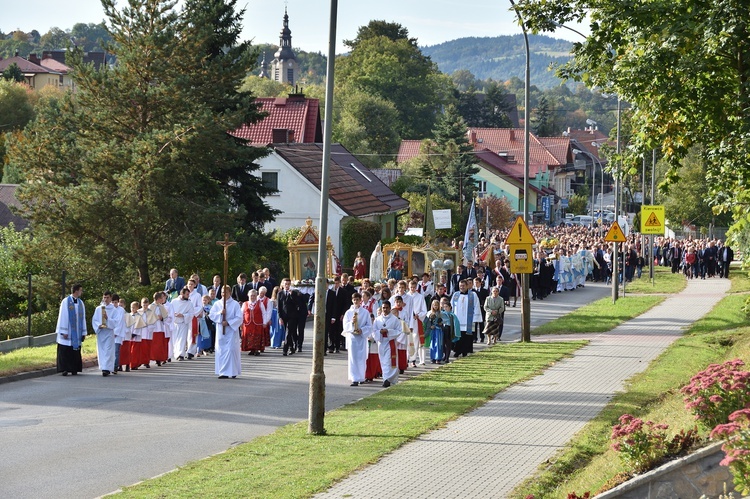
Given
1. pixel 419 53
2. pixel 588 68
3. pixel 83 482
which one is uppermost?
pixel 419 53

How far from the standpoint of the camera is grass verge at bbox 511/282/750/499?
1150 centimetres

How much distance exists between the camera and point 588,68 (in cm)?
1953

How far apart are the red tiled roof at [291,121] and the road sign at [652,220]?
82.5 ft

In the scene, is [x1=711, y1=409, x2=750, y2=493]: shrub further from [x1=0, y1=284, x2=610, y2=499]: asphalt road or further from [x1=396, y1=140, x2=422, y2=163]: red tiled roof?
[x1=396, y1=140, x2=422, y2=163]: red tiled roof

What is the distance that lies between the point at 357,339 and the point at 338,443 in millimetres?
6511

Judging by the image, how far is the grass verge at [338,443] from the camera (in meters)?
11.8

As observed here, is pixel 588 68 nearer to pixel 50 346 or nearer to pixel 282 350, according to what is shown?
pixel 282 350

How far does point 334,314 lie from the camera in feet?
84.3

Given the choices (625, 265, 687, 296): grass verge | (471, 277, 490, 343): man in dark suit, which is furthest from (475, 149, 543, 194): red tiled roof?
(471, 277, 490, 343): man in dark suit

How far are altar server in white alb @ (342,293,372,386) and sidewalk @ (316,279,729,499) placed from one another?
3008 mm

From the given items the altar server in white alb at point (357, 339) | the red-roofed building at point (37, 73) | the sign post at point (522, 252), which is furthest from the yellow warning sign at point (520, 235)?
the red-roofed building at point (37, 73)

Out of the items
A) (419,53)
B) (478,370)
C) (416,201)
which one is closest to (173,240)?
(478,370)

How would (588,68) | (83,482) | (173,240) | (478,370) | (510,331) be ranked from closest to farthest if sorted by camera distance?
(83,482)
(588,68)
(478,370)
(510,331)
(173,240)

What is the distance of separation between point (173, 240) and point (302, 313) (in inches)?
383
